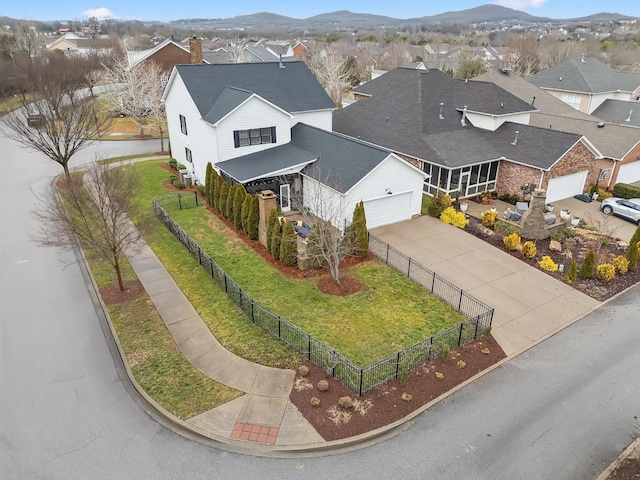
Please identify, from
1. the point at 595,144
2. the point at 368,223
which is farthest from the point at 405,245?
the point at 595,144

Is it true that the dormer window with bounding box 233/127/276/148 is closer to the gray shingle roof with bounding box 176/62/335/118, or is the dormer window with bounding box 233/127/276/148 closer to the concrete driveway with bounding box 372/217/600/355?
the gray shingle roof with bounding box 176/62/335/118

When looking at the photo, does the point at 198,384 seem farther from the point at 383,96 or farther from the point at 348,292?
the point at 383,96

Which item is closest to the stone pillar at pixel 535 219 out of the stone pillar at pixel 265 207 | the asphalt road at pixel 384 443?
the asphalt road at pixel 384 443

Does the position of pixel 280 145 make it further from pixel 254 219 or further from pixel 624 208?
pixel 624 208

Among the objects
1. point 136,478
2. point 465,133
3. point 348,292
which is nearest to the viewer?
point 136,478

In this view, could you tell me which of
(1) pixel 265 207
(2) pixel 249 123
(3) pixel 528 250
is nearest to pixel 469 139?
(3) pixel 528 250

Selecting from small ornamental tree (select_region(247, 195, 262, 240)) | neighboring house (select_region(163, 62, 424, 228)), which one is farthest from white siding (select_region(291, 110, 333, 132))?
small ornamental tree (select_region(247, 195, 262, 240))

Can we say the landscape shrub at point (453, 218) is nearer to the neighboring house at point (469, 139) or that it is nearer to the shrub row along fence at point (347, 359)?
the neighboring house at point (469, 139)
